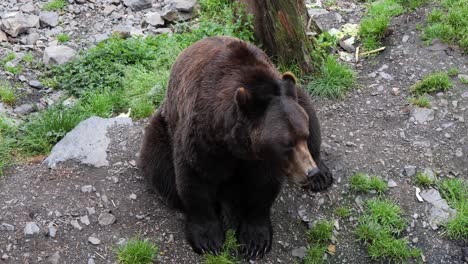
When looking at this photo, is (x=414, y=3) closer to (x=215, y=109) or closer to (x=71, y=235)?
(x=215, y=109)

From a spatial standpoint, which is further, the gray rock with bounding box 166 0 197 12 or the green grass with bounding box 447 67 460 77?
the gray rock with bounding box 166 0 197 12

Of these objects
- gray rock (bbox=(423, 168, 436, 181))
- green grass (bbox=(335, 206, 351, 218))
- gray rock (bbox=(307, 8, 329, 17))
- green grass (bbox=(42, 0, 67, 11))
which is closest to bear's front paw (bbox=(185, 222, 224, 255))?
green grass (bbox=(335, 206, 351, 218))

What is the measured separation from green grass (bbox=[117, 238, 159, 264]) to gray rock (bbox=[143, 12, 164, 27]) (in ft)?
13.5

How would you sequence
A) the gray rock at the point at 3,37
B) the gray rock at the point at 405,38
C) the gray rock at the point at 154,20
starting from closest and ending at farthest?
the gray rock at the point at 405,38
the gray rock at the point at 3,37
the gray rock at the point at 154,20

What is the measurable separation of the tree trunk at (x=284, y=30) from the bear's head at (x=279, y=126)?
2496 millimetres

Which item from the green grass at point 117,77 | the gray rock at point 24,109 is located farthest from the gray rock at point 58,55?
the gray rock at point 24,109

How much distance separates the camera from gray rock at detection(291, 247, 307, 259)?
4.84 meters

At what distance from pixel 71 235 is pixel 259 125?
2.11 m

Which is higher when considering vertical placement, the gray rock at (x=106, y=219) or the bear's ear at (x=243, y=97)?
the bear's ear at (x=243, y=97)

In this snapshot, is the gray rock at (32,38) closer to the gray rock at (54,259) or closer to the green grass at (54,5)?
the green grass at (54,5)

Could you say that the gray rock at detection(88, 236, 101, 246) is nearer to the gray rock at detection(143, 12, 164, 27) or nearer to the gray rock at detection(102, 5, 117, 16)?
the gray rock at detection(143, 12, 164, 27)

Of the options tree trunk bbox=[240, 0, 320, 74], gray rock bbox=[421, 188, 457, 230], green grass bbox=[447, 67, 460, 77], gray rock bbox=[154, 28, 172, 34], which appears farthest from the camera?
gray rock bbox=[154, 28, 172, 34]

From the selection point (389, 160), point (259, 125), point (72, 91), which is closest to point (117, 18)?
point (72, 91)

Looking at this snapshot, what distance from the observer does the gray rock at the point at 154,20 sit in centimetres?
810
